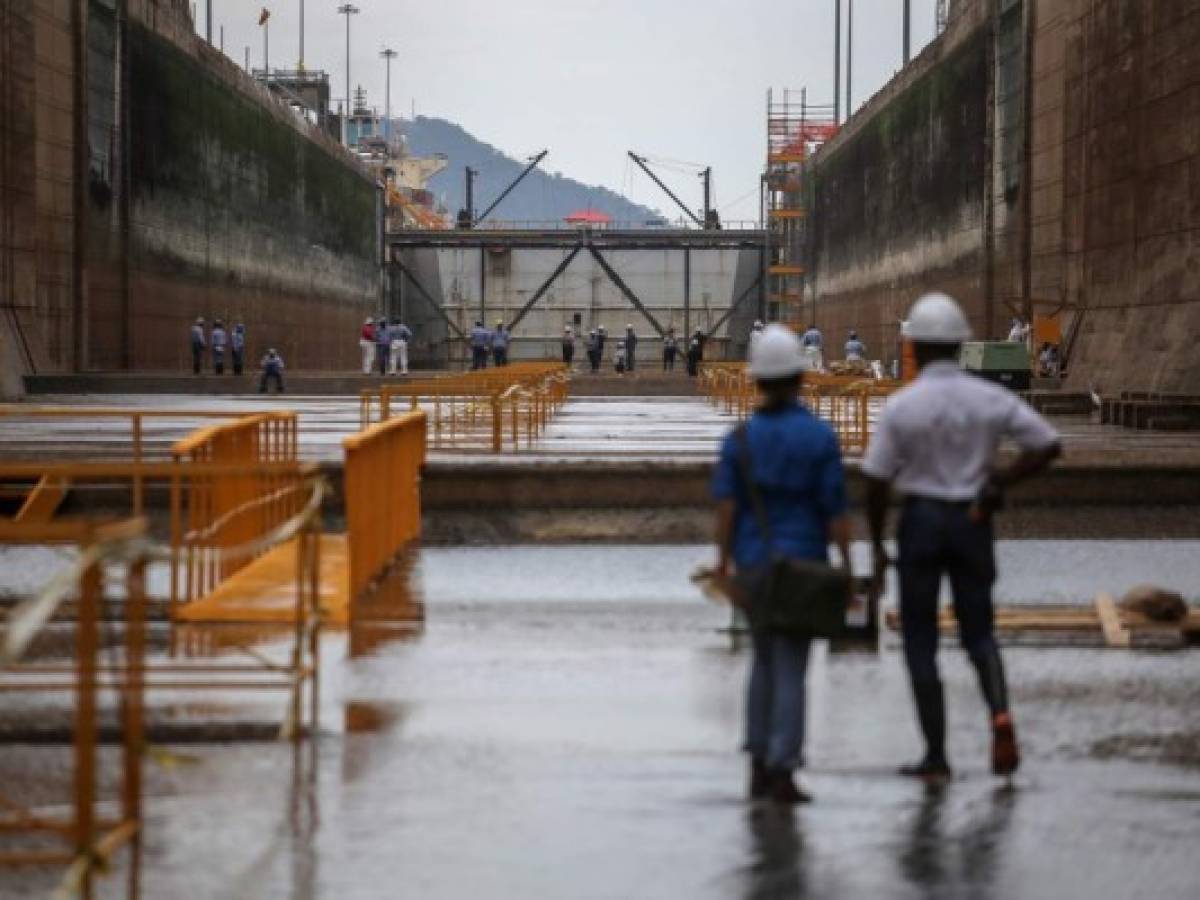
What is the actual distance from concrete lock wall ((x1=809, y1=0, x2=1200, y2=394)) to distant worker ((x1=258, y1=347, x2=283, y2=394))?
46.7 ft

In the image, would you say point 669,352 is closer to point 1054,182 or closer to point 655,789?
point 1054,182

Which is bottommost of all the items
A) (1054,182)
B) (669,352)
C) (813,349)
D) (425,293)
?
(669,352)

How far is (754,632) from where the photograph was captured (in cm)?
772

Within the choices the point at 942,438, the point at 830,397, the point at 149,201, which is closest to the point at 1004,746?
the point at 942,438

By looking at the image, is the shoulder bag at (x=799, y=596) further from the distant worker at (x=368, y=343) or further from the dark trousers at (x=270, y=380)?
the distant worker at (x=368, y=343)

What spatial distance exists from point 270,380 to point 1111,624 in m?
38.8

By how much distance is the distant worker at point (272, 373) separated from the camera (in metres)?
47.3

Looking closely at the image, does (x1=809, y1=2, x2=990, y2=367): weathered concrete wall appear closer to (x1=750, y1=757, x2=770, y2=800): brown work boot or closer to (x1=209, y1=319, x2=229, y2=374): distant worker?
(x1=209, y1=319, x2=229, y2=374): distant worker

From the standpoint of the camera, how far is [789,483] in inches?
302

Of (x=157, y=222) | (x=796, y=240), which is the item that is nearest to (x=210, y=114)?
(x=157, y=222)

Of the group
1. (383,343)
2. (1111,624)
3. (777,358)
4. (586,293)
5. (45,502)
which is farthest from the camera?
(586,293)

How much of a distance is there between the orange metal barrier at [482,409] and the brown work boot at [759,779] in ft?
44.5

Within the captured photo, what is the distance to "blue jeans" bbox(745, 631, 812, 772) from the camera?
7.48 meters

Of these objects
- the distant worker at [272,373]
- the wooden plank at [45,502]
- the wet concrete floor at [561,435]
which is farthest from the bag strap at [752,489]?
the distant worker at [272,373]
